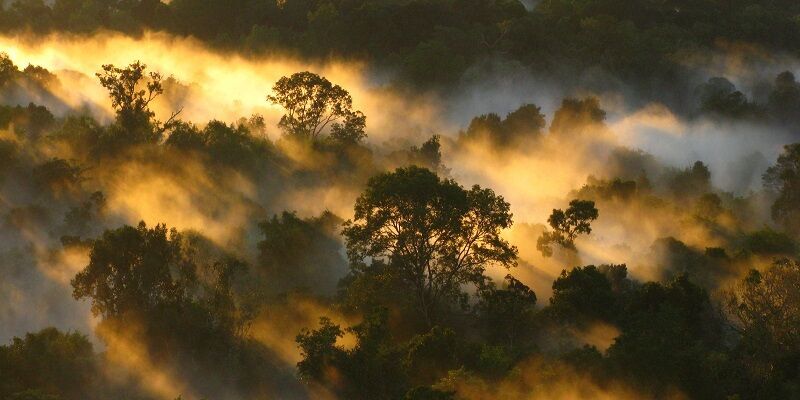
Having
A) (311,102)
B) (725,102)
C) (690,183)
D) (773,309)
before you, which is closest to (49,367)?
(773,309)

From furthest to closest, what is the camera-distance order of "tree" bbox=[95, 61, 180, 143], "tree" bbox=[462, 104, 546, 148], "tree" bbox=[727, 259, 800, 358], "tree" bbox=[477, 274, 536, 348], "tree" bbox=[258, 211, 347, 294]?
1. "tree" bbox=[462, 104, 546, 148]
2. "tree" bbox=[95, 61, 180, 143]
3. "tree" bbox=[258, 211, 347, 294]
4. "tree" bbox=[477, 274, 536, 348]
5. "tree" bbox=[727, 259, 800, 358]

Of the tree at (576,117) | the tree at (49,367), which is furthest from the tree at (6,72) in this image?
the tree at (576,117)

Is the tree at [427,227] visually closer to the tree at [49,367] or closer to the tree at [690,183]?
the tree at [49,367]

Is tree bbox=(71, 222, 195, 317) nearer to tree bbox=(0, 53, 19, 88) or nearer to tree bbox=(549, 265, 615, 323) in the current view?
tree bbox=(549, 265, 615, 323)

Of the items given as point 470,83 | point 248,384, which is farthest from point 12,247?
point 470,83

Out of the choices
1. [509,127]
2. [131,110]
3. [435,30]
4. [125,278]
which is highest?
[435,30]

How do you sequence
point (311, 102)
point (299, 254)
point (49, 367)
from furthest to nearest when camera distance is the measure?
point (311, 102)
point (299, 254)
point (49, 367)

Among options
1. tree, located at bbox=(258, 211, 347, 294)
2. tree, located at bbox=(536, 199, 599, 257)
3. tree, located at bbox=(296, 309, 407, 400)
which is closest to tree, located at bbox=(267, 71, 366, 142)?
tree, located at bbox=(258, 211, 347, 294)

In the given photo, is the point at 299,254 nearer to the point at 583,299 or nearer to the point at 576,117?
the point at 583,299

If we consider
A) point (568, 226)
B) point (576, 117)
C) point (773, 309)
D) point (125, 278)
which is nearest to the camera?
point (125, 278)
